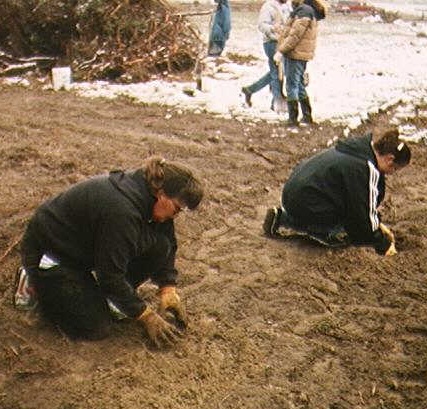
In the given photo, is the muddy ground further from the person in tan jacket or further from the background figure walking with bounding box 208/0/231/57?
the background figure walking with bounding box 208/0/231/57

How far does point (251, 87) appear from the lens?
7.23 metres

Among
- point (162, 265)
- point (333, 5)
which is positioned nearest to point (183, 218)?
point (162, 265)

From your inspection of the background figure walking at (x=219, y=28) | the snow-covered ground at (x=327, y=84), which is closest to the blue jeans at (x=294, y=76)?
the snow-covered ground at (x=327, y=84)

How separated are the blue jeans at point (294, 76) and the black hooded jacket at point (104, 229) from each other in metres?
3.85

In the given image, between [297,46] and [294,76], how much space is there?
13.3 inches

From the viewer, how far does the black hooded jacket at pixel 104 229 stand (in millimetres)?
2504

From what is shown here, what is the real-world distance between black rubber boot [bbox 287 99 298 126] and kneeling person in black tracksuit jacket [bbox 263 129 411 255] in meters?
2.59

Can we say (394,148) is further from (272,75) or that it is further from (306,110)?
(272,75)

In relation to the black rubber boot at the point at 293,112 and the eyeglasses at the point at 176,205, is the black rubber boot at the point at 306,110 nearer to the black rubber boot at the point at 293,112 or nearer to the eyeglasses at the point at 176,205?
the black rubber boot at the point at 293,112

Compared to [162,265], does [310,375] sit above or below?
below

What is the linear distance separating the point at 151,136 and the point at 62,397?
3873 millimetres

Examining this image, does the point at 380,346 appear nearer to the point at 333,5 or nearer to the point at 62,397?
the point at 62,397

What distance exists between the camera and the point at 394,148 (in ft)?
11.0

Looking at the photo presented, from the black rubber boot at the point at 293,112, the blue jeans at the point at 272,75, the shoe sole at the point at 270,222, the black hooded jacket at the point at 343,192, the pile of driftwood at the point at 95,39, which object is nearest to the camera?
the black hooded jacket at the point at 343,192
